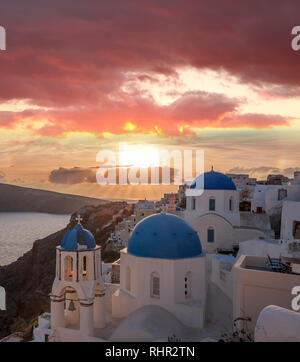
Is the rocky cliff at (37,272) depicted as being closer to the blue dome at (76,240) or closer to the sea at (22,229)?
the sea at (22,229)

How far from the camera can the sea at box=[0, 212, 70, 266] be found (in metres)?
86.3

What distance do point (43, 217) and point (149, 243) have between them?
5409 inches

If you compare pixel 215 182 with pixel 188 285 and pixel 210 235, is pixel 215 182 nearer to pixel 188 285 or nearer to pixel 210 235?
pixel 210 235

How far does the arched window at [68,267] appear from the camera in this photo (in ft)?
41.5

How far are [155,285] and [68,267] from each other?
3.12 meters

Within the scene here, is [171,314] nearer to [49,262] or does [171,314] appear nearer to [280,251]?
[280,251]

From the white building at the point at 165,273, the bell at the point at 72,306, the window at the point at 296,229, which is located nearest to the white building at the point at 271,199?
the window at the point at 296,229

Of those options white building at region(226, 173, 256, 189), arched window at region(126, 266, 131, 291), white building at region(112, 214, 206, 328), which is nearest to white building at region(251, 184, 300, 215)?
white building at region(112, 214, 206, 328)

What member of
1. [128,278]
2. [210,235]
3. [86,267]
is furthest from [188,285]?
[210,235]

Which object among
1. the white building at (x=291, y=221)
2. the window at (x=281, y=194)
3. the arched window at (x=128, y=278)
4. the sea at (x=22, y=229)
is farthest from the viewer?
the sea at (x=22, y=229)

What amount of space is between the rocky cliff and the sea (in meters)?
21.7

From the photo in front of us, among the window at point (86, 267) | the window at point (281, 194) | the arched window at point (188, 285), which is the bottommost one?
the arched window at point (188, 285)
